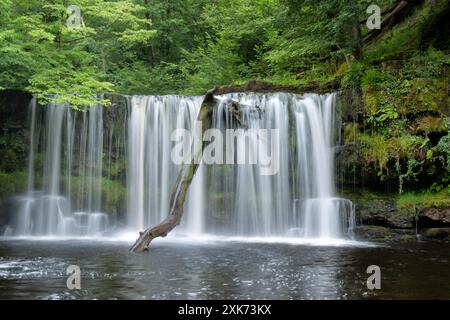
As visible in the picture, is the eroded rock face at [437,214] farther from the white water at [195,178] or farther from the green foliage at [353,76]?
the green foliage at [353,76]

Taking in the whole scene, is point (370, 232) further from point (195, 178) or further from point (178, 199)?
point (178, 199)

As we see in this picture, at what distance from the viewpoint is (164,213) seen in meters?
14.6

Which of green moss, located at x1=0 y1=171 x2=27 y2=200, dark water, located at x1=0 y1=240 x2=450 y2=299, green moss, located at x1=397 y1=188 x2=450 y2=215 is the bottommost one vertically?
dark water, located at x1=0 y1=240 x2=450 y2=299

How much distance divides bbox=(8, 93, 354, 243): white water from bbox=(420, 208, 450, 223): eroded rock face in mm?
1967

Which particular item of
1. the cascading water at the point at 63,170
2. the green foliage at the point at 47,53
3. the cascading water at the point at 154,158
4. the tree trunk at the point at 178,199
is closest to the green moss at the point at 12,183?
the cascading water at the point at 63,170

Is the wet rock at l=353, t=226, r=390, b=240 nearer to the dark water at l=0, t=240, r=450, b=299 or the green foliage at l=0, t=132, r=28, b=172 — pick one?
the dark water at l=0, t=240, r=450, b=299

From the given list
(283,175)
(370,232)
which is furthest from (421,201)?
(283,175)

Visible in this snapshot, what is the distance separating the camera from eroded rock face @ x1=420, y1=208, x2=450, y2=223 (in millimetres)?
12305

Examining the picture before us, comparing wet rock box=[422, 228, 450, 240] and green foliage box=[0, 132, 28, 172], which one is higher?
green foliage box=[0, 132, 28, 172]

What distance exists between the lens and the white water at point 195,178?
14.1 metres

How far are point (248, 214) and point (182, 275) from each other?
6.80 metres

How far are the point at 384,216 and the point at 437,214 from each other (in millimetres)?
1372

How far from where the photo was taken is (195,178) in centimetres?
1491

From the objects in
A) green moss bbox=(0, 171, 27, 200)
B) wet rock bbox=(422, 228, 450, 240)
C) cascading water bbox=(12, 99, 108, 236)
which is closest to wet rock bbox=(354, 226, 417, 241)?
wet rock bbox=(422, 228, 450, 240)
